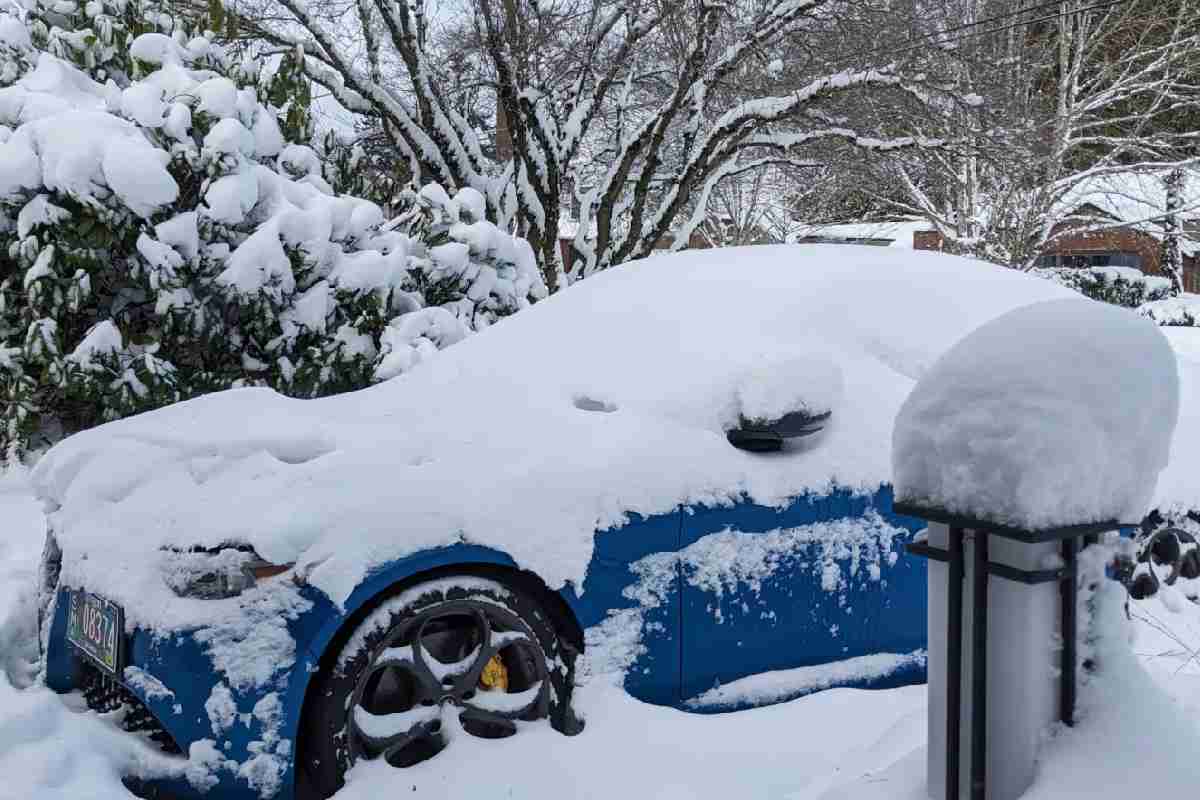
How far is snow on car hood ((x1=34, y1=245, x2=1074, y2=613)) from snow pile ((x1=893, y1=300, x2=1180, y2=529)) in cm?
128

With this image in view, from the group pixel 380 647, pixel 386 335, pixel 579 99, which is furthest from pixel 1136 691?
pixel 579 99

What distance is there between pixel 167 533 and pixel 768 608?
5.43 ft

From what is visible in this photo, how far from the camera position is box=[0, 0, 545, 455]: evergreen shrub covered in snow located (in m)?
5.04

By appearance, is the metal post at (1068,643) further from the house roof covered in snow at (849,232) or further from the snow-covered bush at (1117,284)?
the house roof covered in snow at (849,232)

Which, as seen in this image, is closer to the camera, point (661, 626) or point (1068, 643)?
point (1068, 643)

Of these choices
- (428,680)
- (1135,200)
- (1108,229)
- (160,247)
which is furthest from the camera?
(1108,229)

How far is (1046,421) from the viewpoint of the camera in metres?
1.51

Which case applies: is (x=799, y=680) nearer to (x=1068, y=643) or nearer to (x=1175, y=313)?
(x=1068, y=643)

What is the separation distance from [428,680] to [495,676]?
0.68 ft

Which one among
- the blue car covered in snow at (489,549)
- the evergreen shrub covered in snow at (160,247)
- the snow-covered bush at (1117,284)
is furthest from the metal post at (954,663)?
the snow-covered bush at (1117,284)

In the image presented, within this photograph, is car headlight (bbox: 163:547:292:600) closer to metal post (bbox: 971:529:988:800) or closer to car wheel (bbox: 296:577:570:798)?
car wheel (bbox: 296:577:570:798)

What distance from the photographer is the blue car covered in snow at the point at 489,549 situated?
8.20ft

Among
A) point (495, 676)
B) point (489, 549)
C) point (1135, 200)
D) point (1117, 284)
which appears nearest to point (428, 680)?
point (495, 676)

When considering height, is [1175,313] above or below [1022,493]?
below
